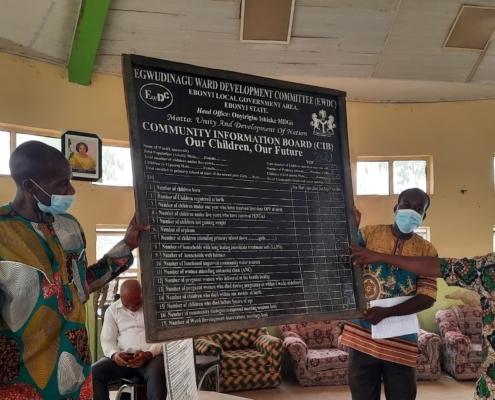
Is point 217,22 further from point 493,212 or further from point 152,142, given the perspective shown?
point 493,212

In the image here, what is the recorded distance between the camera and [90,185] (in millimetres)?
5539

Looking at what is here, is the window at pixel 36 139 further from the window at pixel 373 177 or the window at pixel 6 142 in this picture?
the window at pixel 373 177

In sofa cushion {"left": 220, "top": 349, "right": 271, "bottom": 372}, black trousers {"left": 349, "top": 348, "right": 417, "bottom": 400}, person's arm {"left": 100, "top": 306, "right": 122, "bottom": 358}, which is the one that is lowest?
sofa cushion {"left": 220, "top": 349, "right": 271, "bottom": 372}

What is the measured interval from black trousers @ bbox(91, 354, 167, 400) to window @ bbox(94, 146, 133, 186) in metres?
2.40

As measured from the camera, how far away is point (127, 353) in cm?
407

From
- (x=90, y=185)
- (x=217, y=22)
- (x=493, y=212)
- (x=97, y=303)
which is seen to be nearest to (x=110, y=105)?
(x=90, y=185)

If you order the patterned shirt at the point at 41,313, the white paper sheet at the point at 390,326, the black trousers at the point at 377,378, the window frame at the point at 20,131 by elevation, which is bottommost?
the black trousers at the point at 377,378

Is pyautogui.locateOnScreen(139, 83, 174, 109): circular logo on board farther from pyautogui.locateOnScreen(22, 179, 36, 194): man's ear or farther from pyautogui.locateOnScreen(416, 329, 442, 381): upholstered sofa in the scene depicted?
pyautogui.locateOnScreen(416, 329, 442, 381): upholstered sofa

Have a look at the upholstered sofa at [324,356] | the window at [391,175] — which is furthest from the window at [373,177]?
the upholstered sofa at [324,356]

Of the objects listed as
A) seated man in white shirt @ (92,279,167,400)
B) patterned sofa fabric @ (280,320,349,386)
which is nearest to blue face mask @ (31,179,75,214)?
seated man in white shirt @ (92,279,167,400)

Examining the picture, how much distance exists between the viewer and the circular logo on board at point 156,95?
1.58 meters

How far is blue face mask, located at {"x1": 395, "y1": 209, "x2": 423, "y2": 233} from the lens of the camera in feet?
7.82

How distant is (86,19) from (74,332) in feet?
13.7

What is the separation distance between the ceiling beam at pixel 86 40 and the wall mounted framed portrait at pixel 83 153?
0.66 meters
